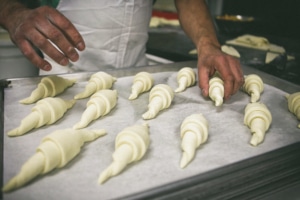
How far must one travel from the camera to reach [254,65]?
243 centimetres

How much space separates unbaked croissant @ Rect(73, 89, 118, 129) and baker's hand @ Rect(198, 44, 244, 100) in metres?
0.53

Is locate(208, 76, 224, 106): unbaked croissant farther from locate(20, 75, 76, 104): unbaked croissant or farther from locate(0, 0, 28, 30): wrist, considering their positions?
locate(0, 0, 28, 30): wrist

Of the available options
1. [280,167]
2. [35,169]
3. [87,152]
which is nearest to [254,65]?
[280,167]

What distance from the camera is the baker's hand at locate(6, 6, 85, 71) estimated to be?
55.5 inches

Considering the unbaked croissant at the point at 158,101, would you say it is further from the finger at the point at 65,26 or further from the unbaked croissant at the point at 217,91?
the finger at the point at 65,26

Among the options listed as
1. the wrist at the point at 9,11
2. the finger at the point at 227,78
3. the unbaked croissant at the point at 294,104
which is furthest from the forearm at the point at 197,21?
the wrist at the point at 9,11

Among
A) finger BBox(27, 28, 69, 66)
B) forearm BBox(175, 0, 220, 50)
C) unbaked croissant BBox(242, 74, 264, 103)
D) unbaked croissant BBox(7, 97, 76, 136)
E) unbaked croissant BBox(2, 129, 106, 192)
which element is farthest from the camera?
forearm BBox(175, 0, 220, 50)

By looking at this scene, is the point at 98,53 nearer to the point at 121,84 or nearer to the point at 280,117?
the point at 121,84

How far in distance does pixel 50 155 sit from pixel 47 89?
2.29ft

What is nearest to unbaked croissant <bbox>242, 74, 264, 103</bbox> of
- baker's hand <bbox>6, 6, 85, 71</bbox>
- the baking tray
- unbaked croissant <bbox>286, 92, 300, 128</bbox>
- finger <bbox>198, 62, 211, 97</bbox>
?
the baking tray

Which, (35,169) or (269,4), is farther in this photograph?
(269,4)

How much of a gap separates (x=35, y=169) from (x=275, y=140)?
1.05 m

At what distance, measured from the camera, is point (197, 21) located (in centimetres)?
218

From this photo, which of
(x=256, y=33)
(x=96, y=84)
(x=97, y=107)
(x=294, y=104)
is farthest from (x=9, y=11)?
(x=256, y=33)
